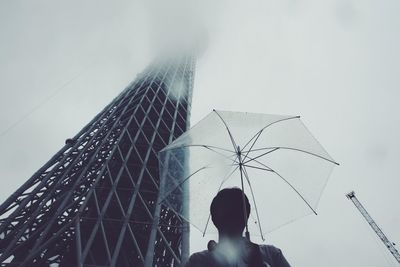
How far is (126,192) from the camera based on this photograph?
47.2ft

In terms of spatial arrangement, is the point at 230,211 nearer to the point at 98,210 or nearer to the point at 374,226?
the point at 98,210

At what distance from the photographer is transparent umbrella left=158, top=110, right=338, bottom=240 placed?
16.7 feet

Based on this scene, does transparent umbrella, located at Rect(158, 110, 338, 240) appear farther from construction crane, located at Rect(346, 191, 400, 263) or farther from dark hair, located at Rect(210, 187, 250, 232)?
construction crane, located at Rect(346, 191, 400, 263)

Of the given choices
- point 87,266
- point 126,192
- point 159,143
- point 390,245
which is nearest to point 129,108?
point 159,143

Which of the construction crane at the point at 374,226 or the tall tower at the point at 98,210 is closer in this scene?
the tall tower at the point at 98,210

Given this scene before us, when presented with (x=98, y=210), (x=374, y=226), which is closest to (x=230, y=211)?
(x=98, y=210)

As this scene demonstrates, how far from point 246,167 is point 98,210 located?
8317 mm

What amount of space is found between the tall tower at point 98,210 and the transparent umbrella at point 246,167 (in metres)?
5.86

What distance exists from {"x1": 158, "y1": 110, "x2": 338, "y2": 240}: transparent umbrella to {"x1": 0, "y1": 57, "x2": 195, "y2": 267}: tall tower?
5864 mm

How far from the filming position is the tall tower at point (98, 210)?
33.9 ft

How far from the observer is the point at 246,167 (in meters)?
5.48

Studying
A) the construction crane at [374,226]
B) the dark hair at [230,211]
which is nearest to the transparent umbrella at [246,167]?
the dark hair at [230,211]

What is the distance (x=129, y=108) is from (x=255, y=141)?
18559 mm

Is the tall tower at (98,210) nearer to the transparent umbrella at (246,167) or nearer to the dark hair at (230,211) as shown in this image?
the transparent umbrella at (246,167)
